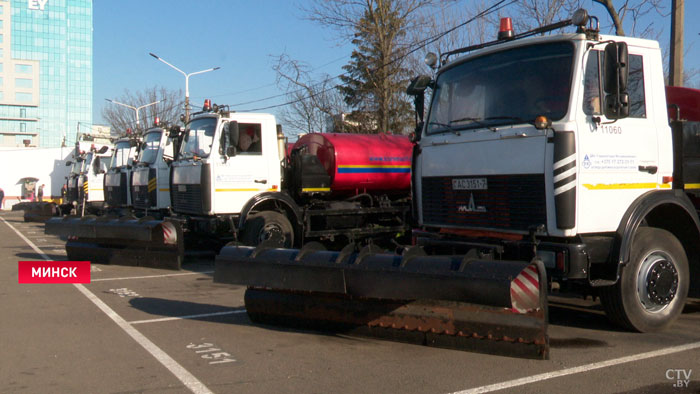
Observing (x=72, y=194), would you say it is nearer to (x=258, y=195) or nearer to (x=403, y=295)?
(x=258, y=195)

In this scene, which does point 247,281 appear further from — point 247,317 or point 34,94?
point 34,94

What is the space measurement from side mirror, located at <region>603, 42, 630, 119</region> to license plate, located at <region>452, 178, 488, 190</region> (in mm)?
1337

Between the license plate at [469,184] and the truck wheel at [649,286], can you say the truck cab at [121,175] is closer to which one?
the license plate at [469,184]

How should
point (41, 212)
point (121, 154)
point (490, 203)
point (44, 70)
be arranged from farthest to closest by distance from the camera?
point (44, 70)
point (41, 212)
point (121, 154)
point (490, 203)

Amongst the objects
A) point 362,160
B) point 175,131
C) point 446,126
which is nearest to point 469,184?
point 446,126

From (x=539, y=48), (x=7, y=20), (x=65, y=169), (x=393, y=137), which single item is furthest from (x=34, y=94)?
(x=539, y=48)

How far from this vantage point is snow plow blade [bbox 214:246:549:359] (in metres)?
5.22

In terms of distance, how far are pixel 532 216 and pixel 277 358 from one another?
2.66m

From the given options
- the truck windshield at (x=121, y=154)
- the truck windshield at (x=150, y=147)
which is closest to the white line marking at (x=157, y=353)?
the truck windshield at (x=150, y=147)

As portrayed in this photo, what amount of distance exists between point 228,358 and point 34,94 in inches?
4595

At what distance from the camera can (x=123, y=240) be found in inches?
475

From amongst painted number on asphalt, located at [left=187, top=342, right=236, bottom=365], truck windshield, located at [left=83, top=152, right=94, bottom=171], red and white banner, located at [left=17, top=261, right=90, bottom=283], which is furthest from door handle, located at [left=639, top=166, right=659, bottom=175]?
truck windshield, located at [left=83, top=152, right=94, bottom=171]

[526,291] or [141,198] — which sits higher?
[141,198]

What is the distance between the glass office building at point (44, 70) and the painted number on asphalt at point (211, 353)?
351 ft
